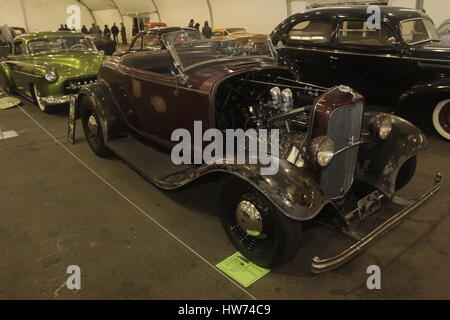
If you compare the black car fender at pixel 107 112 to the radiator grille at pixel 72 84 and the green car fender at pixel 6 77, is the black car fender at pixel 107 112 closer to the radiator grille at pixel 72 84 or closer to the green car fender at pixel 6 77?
the radiator grille at pixel 72 84

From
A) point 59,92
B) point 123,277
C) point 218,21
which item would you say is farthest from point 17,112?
point 218,21

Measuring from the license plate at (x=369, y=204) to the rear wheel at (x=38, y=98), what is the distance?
610 cm

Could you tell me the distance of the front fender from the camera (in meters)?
2.83

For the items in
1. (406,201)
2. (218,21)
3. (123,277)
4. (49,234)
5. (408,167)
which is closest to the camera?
(123,277)

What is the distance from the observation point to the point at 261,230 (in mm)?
2359

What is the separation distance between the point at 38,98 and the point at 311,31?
5321 mm

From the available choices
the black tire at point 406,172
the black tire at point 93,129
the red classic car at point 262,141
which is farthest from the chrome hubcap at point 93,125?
the black tire at point 406,172

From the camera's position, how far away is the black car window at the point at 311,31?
555 centimetres

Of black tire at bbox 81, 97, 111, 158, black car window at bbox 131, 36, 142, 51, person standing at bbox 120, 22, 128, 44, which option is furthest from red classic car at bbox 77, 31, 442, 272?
person standing at bbox 120, 22, 128, 44

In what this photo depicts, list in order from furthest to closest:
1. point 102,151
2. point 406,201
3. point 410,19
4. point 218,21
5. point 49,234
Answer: point 218,21, point 410,19, point 102,151, point 49,234, point 406,201

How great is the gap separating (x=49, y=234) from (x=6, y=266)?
0.43 meters
